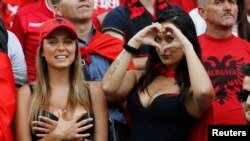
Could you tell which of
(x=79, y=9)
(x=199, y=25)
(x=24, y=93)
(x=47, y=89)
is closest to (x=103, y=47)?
(x=79, y=9)

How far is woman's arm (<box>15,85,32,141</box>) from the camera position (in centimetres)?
Result: 607

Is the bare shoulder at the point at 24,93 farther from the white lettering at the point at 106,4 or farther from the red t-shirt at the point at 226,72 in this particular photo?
the white lettering at the point at 106,4

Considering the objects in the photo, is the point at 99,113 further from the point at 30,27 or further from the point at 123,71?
the point at 30,27

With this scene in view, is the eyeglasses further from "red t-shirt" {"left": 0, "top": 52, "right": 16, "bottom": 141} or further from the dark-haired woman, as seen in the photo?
"red t-shirt" {"left": 0, "top": 52, "right": 16, "bottom": 141}

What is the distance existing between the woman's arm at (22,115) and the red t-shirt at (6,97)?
5cm

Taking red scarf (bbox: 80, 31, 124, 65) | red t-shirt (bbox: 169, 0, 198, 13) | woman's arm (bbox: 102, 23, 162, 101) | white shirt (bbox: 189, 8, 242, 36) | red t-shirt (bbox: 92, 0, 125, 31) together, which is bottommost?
woman's arm (bbox: 102, 23, 162, 101)

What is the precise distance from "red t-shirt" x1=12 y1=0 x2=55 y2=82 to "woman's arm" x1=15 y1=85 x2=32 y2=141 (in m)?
0.78

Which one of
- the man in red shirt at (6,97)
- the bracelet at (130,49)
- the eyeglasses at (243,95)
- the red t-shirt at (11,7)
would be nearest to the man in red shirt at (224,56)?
the eyeglasses at (243,95)

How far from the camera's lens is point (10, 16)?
8.35m

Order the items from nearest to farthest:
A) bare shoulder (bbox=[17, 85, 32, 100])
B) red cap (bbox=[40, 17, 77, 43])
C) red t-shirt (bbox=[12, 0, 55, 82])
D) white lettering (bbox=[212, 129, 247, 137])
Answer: white lettering (bbox=[212, 129, 247, 137]) < bare shoulder (bbox=[17, 85, 32, 100]) < red cap (bbox=[40, 17, 77, 43]) < red t-shirt (bbox=[12, 0, 55, 82])

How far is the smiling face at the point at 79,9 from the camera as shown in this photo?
6.94 m

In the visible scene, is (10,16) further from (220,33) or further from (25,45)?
(220,33)

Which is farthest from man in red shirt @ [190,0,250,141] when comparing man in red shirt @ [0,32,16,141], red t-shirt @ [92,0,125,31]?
man in red shirt @ [0,32,16,141]

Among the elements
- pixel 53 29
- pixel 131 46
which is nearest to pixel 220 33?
pixel 131 46
